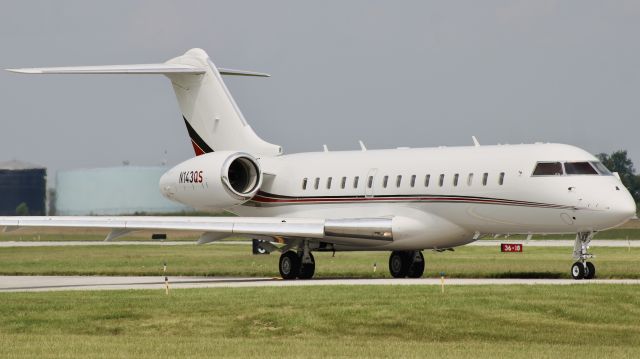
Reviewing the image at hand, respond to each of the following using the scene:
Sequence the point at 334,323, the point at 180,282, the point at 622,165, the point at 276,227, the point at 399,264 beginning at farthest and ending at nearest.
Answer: the point at 622,165, the point at 399,264, the point at 180,282, the point at 276,227, the point at 334,323

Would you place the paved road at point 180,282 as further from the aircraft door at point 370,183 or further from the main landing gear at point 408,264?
the aircraft door at point 370,183

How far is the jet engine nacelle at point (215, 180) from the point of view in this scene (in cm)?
3756

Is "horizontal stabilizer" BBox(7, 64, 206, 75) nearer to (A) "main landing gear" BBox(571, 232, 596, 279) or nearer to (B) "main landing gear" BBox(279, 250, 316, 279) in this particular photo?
(B) "main landing gear" BBox(279, 250, 316, 279)

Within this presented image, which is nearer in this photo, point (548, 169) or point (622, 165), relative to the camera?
point (548, 169)

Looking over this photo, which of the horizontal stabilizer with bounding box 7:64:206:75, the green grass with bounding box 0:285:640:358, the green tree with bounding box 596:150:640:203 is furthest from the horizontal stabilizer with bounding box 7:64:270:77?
the green tree with bounding box 596:150:640:203

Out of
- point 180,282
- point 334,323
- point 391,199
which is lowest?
point 334,323

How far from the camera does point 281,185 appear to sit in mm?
39719

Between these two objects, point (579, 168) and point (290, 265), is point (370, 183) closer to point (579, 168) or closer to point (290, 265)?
point (290, 265)

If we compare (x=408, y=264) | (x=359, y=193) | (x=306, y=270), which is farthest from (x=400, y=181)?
(x=306, y=270)

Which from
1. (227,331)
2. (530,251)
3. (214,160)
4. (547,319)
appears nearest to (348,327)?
(227,331)

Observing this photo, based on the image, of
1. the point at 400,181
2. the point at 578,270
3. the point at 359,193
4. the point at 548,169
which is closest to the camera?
the point at 578,270

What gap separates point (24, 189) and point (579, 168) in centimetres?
9078

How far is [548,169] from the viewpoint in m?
33.2

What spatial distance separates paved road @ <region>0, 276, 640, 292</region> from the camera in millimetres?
32406
